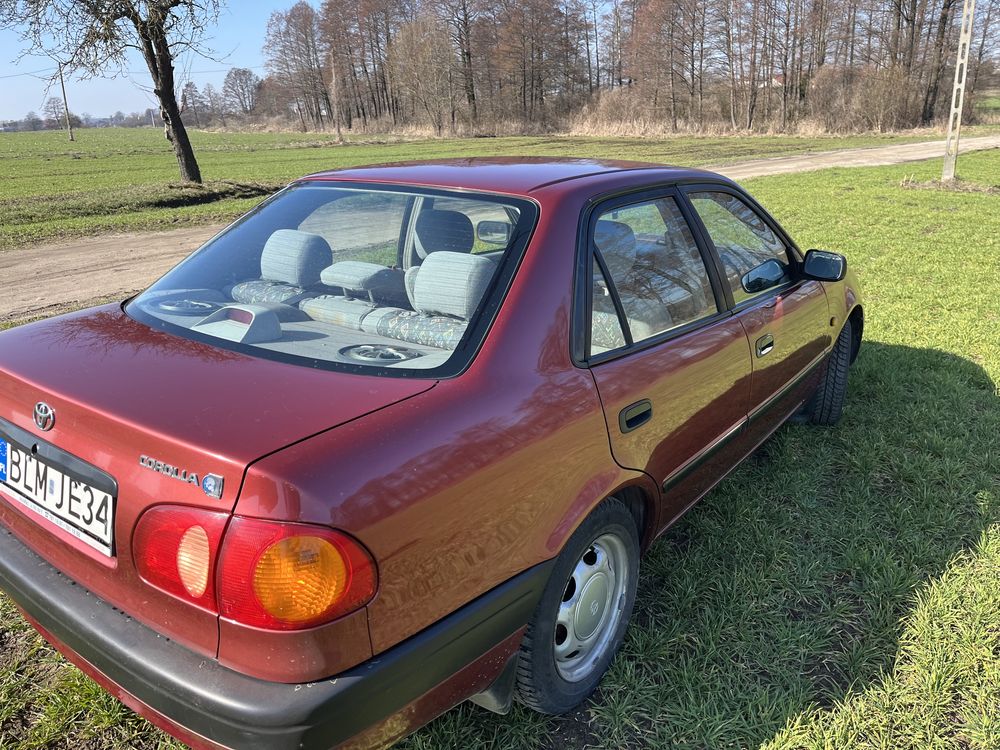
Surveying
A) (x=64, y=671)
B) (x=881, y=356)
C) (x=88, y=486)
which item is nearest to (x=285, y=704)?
(x=88, y=486)

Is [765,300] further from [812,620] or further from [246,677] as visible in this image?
[246,677]

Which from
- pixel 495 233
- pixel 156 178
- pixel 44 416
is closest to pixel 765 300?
pixel 495 233

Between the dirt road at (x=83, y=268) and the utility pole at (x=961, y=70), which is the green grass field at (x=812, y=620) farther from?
the utility pole at (x=961, y=70)

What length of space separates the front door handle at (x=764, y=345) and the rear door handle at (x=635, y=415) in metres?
0.93

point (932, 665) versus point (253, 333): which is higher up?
point (253, 333)

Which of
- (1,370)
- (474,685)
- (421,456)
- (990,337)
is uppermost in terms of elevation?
(1,370)

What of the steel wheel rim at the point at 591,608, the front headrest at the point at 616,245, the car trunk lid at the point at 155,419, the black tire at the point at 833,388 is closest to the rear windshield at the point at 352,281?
the car trunk lid at the point at 155,419

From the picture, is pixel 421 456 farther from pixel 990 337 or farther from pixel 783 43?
pixel 783 43

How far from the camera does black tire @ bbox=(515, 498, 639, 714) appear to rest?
1966 mm

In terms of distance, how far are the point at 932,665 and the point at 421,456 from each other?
199 centimetres

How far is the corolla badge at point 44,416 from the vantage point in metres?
1.73

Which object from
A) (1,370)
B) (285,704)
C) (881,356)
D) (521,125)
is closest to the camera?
(285,704)

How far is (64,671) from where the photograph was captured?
2365mm

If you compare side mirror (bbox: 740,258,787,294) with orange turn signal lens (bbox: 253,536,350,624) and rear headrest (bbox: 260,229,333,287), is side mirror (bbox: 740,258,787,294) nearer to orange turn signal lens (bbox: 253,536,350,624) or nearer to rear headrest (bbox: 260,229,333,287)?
rear headrest (bbox: 260,229,333,287)
